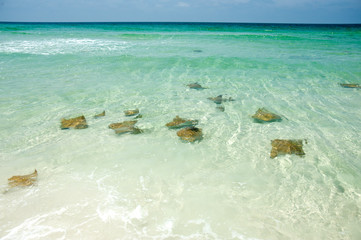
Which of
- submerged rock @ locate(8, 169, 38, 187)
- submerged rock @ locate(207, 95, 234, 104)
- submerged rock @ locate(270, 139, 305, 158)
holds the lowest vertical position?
submerged rock @ locate(8, 169, 38, 187)

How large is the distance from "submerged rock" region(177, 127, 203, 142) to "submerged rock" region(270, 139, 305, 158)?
5.22 ft

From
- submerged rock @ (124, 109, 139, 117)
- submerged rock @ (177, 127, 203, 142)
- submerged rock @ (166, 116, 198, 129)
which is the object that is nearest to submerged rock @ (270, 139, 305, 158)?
submerged rock @ (177, 127, 203, 142)

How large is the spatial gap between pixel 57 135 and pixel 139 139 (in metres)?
1.95

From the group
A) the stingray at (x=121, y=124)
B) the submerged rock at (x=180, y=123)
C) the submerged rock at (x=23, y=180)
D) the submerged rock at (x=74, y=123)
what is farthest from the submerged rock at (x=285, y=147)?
the submerged rock at (x=74, y=123)

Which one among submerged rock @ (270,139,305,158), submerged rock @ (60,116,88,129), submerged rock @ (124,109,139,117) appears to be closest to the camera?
submerged rock @ (270,139,305,158)

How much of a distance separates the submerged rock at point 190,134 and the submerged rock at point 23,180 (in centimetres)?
289

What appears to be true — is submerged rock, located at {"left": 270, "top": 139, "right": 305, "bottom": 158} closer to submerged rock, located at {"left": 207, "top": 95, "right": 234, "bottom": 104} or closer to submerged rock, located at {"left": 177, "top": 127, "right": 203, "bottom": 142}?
submerged rock, located at {"left": 177, "top": 127, "right": 203, "bottom": 142}

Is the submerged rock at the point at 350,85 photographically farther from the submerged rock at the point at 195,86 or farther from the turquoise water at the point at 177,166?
the submerged rock at the point at 195,86

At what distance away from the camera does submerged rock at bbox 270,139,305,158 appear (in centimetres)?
459

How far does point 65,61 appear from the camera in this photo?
43.0 feet

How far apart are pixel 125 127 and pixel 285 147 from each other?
3.67 meters

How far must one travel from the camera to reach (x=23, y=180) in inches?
144

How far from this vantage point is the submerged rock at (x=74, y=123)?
18.3 feet

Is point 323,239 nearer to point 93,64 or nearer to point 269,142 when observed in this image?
point 269,142
